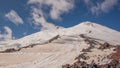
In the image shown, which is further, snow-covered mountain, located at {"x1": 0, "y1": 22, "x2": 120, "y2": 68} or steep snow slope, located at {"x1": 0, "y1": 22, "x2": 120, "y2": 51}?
steep snow slope, located at {"x1": 0, "y1": 22, "x2": 120, "y2": 51}

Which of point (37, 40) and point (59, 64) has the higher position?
point (37, 40)

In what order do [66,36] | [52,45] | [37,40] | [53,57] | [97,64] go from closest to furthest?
[97,64] → [53,57] → [52,45] → [66,36] → [37,40]

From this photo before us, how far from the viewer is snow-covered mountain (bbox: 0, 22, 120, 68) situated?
85500mm

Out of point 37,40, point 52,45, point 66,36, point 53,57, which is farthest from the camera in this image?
point 37,40

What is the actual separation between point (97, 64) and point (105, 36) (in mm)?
79703

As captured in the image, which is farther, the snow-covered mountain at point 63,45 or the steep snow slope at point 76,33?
the steep snow slope at point 76,33

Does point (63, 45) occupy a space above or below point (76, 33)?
below

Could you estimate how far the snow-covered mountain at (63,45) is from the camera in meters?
85.5

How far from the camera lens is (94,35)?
495 feet

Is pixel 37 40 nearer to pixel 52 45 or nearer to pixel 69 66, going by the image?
pixel 52 45

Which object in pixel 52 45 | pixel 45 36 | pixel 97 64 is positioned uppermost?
pixel 45 36

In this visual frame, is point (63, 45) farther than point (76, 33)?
No

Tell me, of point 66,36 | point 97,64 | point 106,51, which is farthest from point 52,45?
point 97,64

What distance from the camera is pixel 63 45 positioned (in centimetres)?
11825
